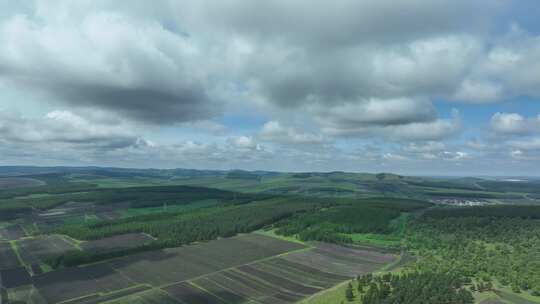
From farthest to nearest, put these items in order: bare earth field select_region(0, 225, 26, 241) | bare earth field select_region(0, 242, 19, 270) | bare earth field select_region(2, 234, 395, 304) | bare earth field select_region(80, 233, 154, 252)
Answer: bare earth field select_region(0, 225, 26, 241) → bare earth field select_region(80, 233, 154, 252) → bare earth field select_region(0, 242, 19, 270) → bare earth field select_region(2, 234, 395, 304)

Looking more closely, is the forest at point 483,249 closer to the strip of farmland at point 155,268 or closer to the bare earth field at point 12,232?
the strip of farmland at point 155,268

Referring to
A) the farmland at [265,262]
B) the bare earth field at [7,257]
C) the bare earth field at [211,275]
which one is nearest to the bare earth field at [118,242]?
the farmland at [265,262]

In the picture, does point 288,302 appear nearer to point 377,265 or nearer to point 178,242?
point 377,265

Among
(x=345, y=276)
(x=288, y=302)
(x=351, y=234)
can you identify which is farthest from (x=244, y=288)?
(x=351, y=234)

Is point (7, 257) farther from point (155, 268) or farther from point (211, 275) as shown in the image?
point (211, 275)

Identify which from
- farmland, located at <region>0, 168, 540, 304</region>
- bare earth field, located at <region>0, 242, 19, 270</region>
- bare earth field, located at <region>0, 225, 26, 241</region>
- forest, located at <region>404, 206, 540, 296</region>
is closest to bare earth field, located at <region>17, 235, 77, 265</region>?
farmland, located at <region>0, 168, 540, 304</region>

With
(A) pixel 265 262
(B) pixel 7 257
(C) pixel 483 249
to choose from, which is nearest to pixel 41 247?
(B) pixel 7 257

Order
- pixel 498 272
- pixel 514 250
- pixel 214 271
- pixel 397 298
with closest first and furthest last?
pixel 397 298 → pixel 498 272 → pixel 214 271 → pixel 514 250

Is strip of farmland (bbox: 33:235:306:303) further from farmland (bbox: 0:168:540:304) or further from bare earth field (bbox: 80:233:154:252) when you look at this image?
bare earth field (bbox: 80:233:154:252)

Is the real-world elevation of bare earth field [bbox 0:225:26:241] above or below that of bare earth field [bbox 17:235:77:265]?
below

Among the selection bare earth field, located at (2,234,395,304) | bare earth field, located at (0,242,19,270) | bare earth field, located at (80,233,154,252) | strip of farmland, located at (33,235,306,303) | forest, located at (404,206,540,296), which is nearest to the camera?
bare earth field, located at (2,234,395,304)

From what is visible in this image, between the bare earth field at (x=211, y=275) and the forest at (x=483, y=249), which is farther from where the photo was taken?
the forest at (x=483, y=249)
